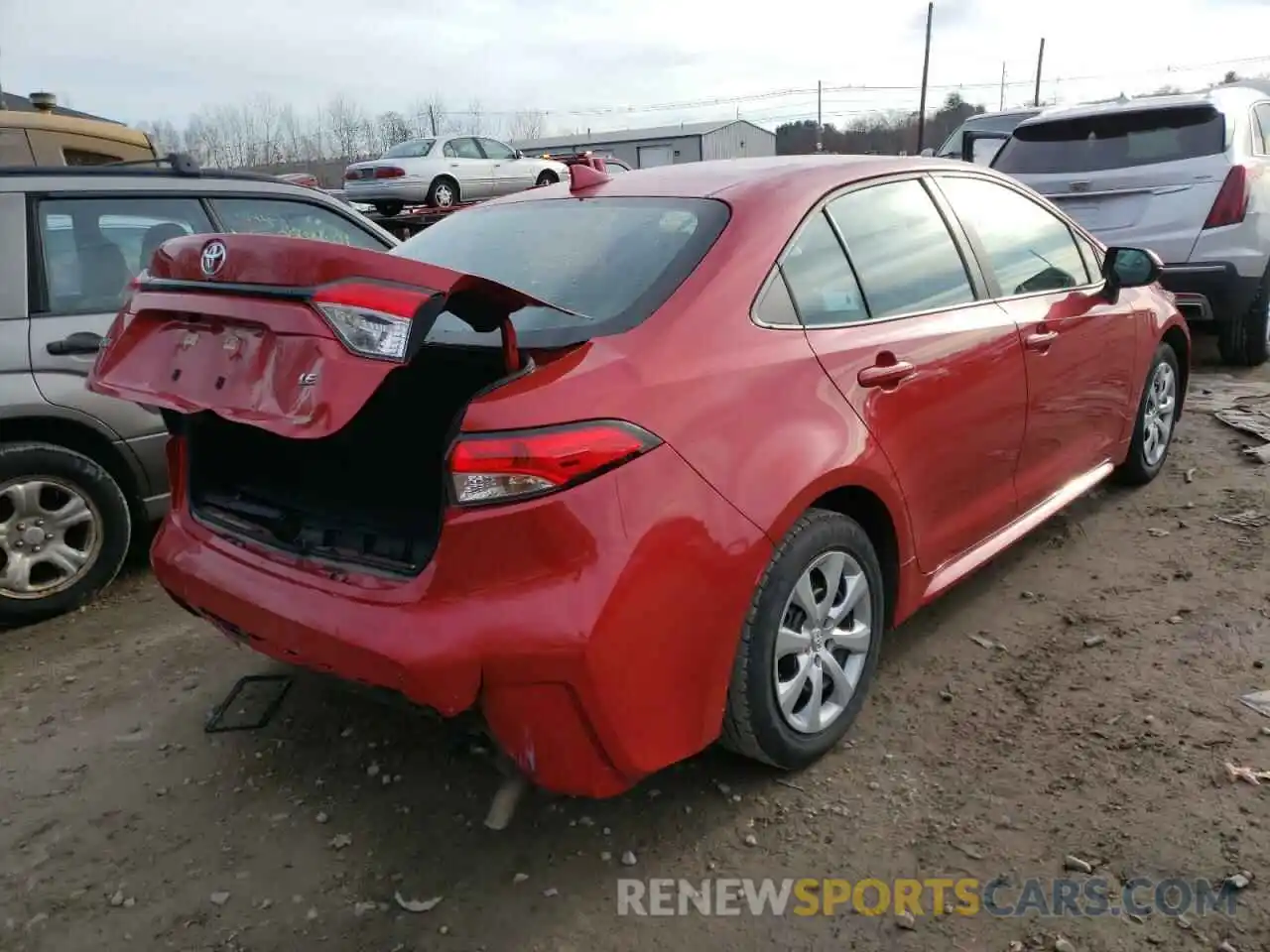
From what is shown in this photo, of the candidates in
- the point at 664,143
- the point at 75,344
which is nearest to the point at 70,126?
the point at 75,344

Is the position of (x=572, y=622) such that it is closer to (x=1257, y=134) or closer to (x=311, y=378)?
(x=311, y=378)

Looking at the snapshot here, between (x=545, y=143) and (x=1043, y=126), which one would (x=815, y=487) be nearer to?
(x=1043, y=126)

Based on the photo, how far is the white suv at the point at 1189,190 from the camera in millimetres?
6375

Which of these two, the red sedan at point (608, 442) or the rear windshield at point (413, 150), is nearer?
the red sedan at point (608, 442)

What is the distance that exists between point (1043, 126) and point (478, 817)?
6.73 metres

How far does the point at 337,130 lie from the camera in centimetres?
6788

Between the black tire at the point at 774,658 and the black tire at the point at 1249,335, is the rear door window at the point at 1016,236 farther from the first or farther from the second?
the black tire at the point at 1249,335

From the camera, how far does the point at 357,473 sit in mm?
2600

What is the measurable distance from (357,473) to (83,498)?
6.47ft

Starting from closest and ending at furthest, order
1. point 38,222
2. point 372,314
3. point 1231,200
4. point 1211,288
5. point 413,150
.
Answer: point 372,314 < point 38,222 < point 1231,200 < point 1211,288 < point 413,150

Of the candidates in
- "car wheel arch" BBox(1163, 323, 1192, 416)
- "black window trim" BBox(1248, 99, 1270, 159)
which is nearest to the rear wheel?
"black window trim" BBox(1248, 99, 1270, 159)

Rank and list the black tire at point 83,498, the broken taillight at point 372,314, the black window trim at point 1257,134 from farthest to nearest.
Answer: the black window trim at point 1257,134 → the black tire at point 83,498 → the broken taillight at point 372,314

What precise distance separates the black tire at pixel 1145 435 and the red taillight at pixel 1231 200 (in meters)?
2.06

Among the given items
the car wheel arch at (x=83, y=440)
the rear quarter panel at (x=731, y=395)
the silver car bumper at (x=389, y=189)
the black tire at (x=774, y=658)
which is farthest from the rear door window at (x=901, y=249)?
the silver car bumper at (x=389, y=189)
